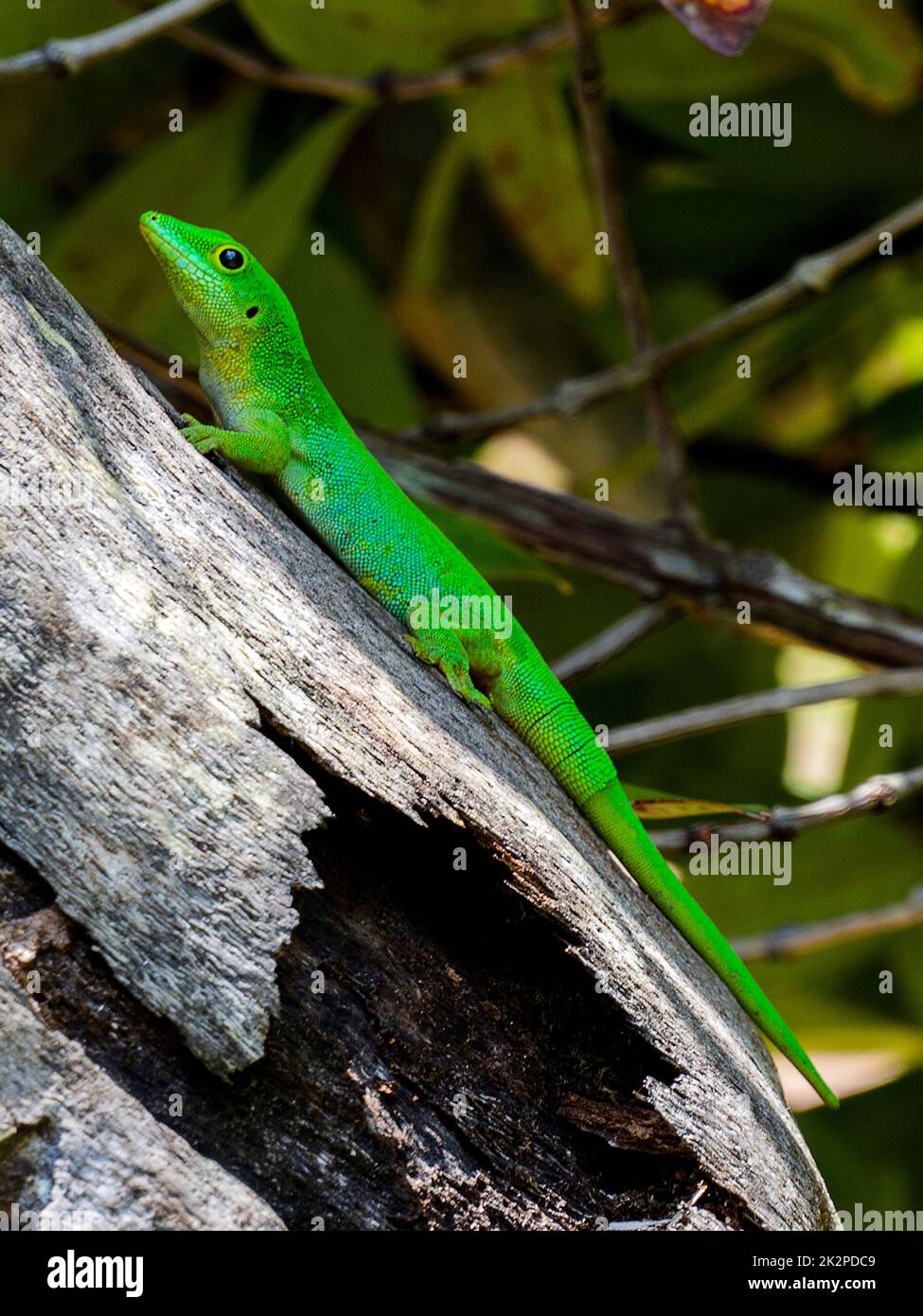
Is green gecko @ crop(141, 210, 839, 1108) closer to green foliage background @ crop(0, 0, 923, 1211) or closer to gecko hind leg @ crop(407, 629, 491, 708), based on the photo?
gecko hind leg @ crop(407, 629, 491, 708)

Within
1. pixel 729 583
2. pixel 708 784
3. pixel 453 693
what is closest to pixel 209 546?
pixel 453 693

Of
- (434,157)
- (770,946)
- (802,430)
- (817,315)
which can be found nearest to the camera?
(770,946)

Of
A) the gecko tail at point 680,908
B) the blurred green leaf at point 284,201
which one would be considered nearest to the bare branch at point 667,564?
the blurred green leaf at point 284,201

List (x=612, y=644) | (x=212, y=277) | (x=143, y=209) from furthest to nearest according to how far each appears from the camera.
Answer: (x=143, y=209), (x=612, y=644), (x=212, y=277)

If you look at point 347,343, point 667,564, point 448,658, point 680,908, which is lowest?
point 680,908

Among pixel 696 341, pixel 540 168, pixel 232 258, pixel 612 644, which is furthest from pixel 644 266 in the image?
pixel 232 258

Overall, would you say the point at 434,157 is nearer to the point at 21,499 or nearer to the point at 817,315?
the point at 817,315

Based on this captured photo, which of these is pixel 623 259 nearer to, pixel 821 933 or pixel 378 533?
pixel 378 533
